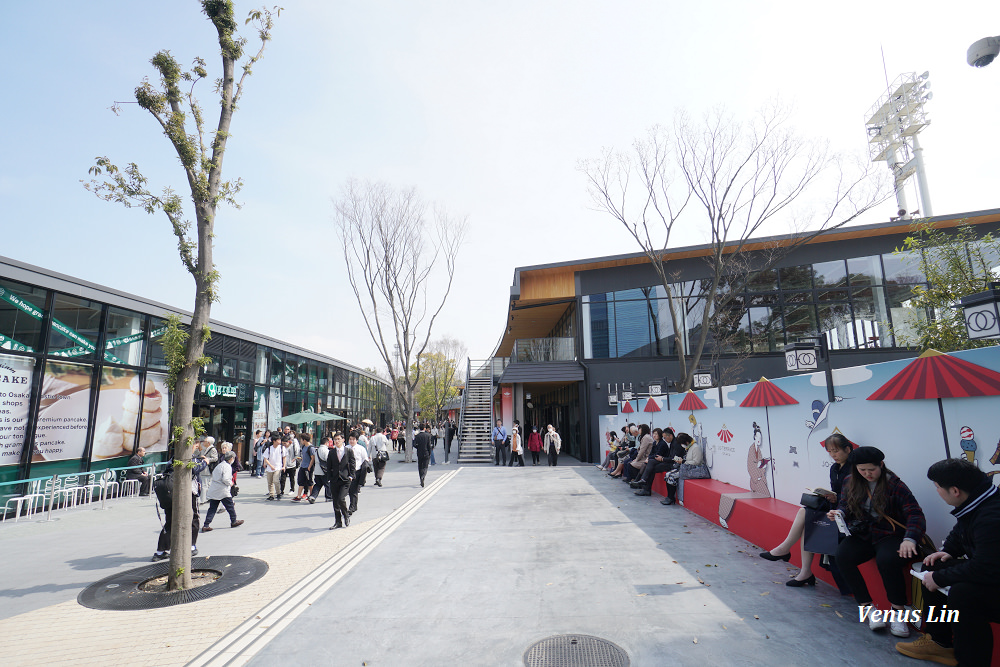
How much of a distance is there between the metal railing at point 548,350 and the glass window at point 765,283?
8.19m

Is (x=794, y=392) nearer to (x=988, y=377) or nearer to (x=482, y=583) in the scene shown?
(x=988, y=377)

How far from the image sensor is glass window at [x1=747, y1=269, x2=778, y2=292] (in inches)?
811

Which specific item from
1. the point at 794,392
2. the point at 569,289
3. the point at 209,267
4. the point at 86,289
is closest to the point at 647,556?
the point at 794,392

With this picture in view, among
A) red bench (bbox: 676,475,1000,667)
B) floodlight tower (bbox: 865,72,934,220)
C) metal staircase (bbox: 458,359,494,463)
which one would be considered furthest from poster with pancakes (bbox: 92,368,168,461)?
floodlight tower (bbox: 865,72,934,220)

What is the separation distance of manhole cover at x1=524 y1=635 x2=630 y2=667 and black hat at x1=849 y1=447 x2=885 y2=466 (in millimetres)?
2820

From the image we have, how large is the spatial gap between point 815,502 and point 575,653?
3052 millimetres

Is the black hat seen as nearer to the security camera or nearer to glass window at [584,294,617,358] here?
the security camera

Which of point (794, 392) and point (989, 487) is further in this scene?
point (794, 392)

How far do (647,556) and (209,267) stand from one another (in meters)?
7.09

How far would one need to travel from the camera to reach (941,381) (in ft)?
13.8

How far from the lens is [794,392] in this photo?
6.82m

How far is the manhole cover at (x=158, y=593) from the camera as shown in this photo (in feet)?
16.9

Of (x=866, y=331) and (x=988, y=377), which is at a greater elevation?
(x=866, y=331)

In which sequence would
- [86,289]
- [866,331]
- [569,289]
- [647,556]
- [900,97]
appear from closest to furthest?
1. [647,556]
2. [86,289]
3. [866,331]
4. [569,289]
5. [900,97]
